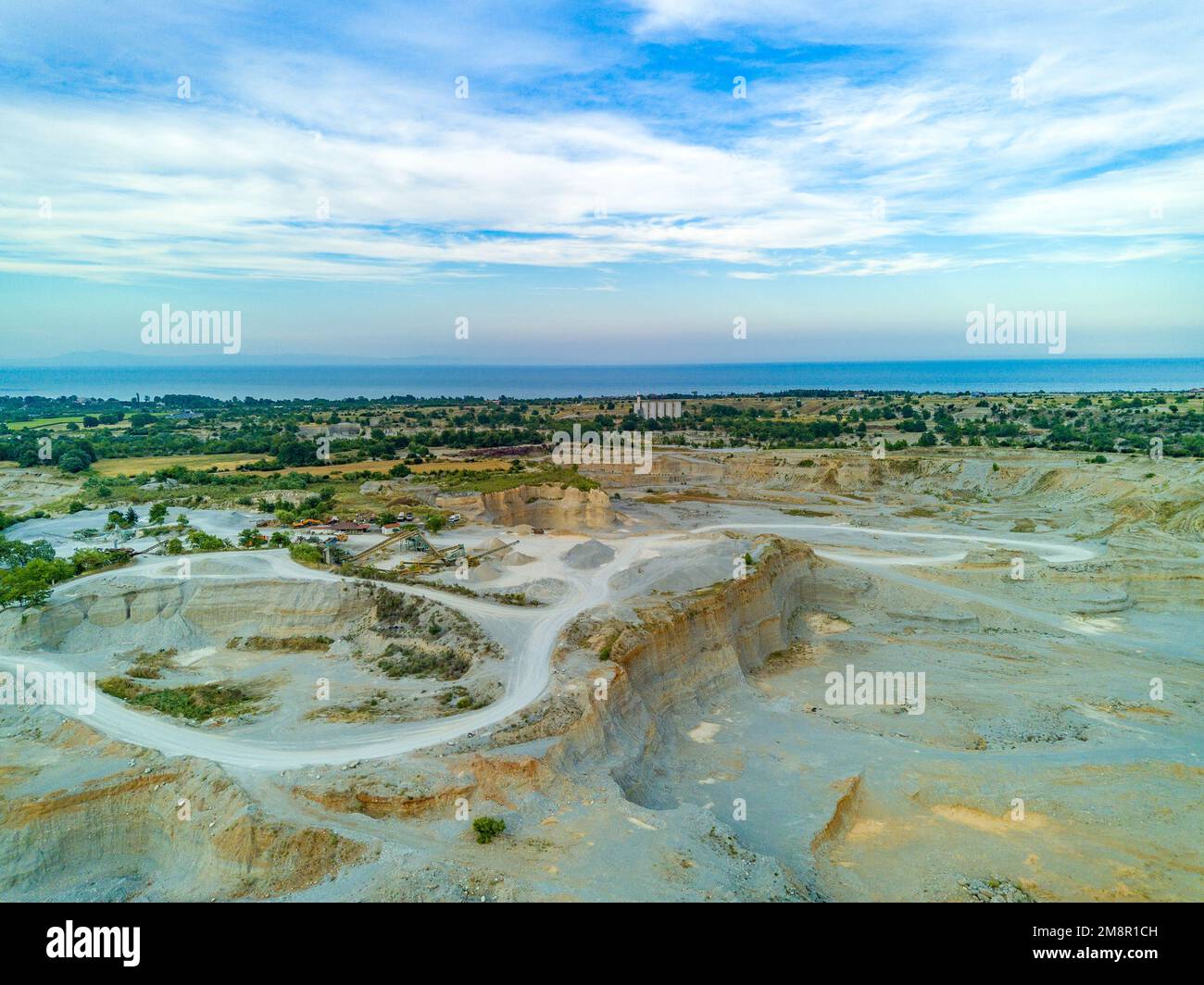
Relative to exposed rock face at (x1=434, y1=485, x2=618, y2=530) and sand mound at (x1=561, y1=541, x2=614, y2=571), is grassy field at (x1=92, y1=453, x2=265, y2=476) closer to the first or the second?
exposed rock face at (x1=434, y1=485, x2=618, y2=530)

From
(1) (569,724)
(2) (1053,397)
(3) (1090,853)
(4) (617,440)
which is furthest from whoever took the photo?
(2) (1053,397)

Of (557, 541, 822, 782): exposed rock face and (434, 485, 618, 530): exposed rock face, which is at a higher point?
(434, 485, 618, 530): exposed rock face

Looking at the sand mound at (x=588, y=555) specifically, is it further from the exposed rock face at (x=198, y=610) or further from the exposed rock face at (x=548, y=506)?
the exposed rock face at (x=548, y=506)

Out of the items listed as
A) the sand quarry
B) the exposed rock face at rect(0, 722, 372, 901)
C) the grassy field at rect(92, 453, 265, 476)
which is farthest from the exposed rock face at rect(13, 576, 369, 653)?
the grassy field at rect(92, 453, 265, 476)

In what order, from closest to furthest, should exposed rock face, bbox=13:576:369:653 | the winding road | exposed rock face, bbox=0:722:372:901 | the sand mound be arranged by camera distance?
exposed rock face, bbox=0:722:372:901 < the winding road < exposed rock face, bbox=13:576:369:653 < the sand mound

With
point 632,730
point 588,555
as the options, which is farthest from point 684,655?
point 588,555
